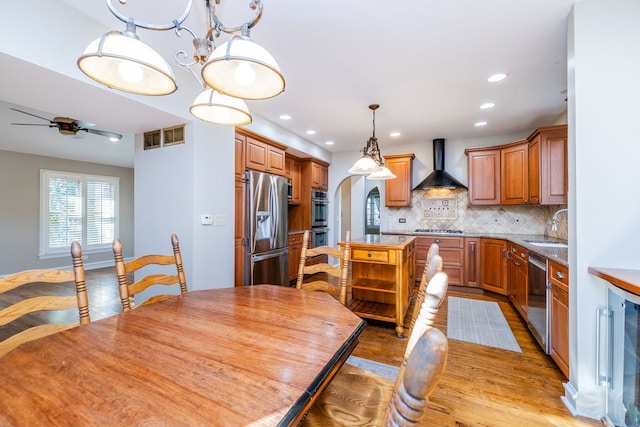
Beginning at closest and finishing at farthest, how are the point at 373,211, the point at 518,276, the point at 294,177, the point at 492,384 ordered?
the point at 492,384 < the point at 518,276 < the point at 294,177 < the point at 373,211

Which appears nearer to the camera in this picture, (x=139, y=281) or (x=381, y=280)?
(x=139, y=281)

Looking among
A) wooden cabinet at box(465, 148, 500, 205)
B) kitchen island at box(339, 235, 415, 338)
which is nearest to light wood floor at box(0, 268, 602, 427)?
kitchen island at box(339, 235, 415, 338)

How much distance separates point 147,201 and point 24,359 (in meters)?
2.50

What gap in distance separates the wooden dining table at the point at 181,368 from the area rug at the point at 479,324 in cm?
212

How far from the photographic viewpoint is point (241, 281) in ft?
11.2

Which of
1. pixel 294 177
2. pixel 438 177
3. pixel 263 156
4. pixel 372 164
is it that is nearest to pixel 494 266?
pixel 438 177

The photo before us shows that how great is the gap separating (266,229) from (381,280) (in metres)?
1.63

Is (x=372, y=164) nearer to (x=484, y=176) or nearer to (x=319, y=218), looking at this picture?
(x=484, y=176)

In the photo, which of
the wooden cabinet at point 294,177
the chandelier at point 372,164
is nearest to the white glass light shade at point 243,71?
the chandelier at point 372,164

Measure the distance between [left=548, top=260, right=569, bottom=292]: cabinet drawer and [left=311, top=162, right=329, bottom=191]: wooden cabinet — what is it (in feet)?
12.7

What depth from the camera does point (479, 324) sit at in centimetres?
303

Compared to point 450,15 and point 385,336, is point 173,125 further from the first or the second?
point 385,336

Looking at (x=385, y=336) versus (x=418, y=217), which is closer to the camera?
(x=385, y=336)

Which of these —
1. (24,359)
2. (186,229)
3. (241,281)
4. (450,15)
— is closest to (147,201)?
(186,229)
